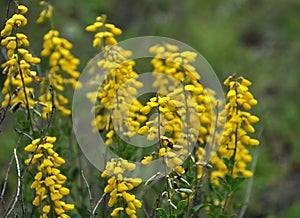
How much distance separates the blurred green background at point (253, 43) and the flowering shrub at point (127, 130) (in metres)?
1.44

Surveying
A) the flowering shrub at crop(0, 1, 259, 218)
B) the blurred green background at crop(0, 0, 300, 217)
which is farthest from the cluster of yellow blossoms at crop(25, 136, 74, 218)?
the blurred green background at crop(0, 0, 300, 217)

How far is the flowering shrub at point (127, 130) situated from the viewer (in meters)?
2.39

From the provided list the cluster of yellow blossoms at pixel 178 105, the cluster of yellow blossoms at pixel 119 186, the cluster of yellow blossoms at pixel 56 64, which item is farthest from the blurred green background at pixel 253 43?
the cluster of yellow blossoms at pixel 119 186

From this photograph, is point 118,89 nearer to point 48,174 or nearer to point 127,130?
point 127,130

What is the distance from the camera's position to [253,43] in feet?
26.0

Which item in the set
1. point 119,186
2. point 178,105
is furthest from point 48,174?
point 178,105

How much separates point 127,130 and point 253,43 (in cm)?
530

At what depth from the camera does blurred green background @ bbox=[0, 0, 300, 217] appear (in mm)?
5117

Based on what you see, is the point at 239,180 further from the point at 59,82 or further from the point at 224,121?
the point at 59,82

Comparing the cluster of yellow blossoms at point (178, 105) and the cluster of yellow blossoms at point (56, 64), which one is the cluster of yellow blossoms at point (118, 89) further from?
the cluster of yellow blossoms at point (56, 64)

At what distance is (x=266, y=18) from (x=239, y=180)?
5.55 metres

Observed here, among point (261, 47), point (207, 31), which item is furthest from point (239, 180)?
point (261, 47)

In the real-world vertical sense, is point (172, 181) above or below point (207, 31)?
below

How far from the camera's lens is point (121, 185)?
2391 mm
